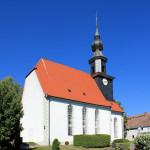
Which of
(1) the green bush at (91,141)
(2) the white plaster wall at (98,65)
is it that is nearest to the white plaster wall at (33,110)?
(1) the green bush at (91,141)

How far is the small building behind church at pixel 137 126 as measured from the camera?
48938 mm

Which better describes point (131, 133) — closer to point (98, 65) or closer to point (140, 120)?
point (140, 120)

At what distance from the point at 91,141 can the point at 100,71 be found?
1665 centimetres

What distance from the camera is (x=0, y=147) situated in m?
17.4

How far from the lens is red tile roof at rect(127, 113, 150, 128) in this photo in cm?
4978

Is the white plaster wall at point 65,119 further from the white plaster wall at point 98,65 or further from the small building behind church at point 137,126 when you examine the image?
Result: the small building behind church at point 137,126

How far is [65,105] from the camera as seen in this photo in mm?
27188

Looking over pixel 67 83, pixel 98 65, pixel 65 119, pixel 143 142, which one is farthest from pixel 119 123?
pixel 143 142

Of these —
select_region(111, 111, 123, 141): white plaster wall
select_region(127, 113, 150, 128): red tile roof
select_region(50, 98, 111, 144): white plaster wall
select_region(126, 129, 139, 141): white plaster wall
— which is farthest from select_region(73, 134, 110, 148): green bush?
select_region(126, 129, 139, 141): white plaster wall

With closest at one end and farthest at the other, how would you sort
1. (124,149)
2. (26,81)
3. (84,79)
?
(124,149), (26,81), (84,79)

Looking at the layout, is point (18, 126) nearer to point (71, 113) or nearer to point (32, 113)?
point (32, 113)

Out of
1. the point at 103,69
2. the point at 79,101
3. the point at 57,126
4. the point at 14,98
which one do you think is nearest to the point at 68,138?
the point at 57,126

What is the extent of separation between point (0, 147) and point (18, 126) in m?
2.75

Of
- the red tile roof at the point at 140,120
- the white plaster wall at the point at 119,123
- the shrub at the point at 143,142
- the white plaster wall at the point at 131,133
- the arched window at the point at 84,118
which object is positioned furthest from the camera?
the white plaster wall at the point at 131,133
